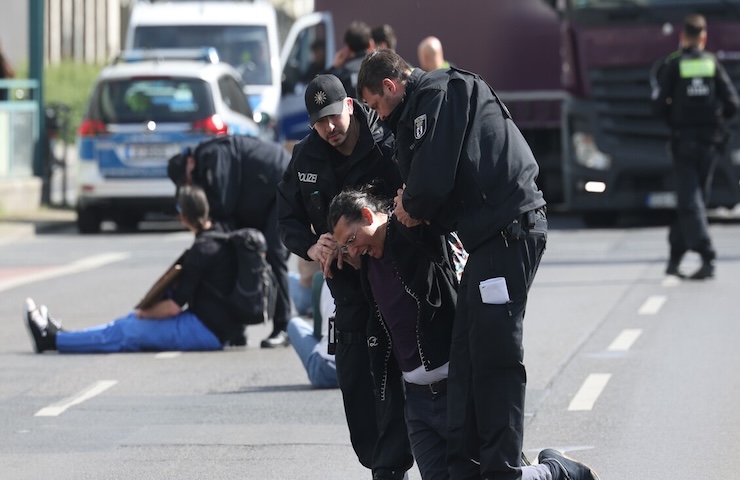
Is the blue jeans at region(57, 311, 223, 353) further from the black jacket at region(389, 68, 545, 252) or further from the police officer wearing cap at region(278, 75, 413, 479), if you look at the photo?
the black jacket at region(389, 68, 545, 252)

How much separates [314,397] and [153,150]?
11.3 meters

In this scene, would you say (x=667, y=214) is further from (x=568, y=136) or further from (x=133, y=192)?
(x=133, y=192)

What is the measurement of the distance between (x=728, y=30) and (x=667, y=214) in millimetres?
3453

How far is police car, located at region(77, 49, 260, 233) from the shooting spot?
20.1 metres

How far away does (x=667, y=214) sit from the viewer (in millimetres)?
21656

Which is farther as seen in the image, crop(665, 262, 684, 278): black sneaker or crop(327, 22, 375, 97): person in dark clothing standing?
crop(665, 262, 684, 278): black sneaker

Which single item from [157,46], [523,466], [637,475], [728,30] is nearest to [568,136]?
[728,30]

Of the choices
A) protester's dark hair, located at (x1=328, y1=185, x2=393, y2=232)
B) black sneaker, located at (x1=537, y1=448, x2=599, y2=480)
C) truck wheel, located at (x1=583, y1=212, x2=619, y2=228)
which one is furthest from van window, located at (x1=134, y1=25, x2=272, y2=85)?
black sneaker, located at (x1=537, y1=448, x2=599, y2=480)

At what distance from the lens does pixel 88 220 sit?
68.3 ft

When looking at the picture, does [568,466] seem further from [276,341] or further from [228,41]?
[228,41]

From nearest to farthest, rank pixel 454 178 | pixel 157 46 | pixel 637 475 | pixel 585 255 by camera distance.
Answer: pixel 454 178
pixel 637 475
pixel 585 255
pixel 157 46

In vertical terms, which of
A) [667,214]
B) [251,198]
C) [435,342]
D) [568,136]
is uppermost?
[435,342]

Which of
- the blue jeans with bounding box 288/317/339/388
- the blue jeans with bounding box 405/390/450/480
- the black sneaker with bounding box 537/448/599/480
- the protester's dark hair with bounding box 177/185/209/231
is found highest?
the blue jeans with bounding box 405/390/450/480

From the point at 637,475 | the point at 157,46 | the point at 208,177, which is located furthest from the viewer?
the point at 157,46
